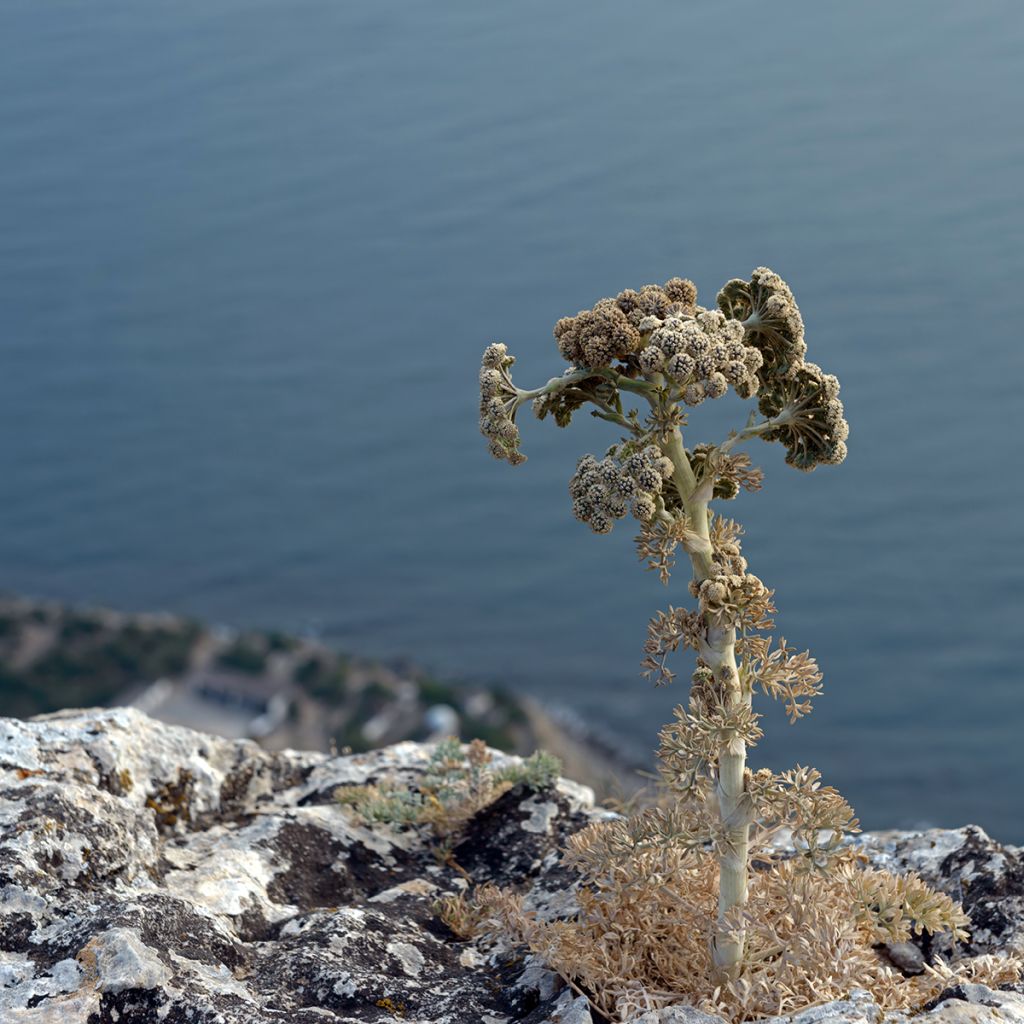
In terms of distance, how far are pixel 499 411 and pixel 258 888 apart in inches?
99.6

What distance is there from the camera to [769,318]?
15.1 ft

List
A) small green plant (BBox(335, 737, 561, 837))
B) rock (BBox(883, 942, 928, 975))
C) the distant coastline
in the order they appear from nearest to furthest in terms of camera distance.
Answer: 1. rock (BBox(883, 942, 928, 975))
2. small green plant (BBox(335, 737, 561, 837))
3. the distant coastline

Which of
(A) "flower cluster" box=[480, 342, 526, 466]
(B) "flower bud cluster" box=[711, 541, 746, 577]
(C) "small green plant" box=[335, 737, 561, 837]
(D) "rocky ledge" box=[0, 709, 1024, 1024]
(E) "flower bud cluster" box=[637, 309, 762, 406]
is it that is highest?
(E) "flower bud cluster" box=[637, 309, 762, 406]

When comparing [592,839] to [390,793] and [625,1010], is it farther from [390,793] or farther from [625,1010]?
[390,793]

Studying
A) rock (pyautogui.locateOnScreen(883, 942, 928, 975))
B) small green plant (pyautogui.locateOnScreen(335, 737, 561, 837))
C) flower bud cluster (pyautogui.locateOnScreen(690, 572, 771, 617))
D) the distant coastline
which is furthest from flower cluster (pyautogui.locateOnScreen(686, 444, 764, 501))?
the distant coastline

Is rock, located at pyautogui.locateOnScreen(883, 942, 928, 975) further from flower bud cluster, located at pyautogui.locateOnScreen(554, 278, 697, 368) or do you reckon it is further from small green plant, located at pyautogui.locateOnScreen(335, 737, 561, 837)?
flower bud cluster, located at pyautogui.locateOnScreen(554, 278, 697, 368)

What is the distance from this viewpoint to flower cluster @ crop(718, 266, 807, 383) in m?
4.58

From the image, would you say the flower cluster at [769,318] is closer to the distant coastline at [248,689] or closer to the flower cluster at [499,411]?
the flower cluster at [499,411]

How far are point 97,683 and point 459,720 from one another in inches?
359

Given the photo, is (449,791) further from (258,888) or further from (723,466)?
(723,466)

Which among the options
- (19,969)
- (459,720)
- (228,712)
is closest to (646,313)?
(19,969)

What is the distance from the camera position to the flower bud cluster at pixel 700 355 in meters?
4.16

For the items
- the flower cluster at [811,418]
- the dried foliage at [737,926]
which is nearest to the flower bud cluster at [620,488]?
the flower cluster at [811,418]

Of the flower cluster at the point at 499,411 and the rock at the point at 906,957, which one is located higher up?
the flower cluster at the point at 499,411
